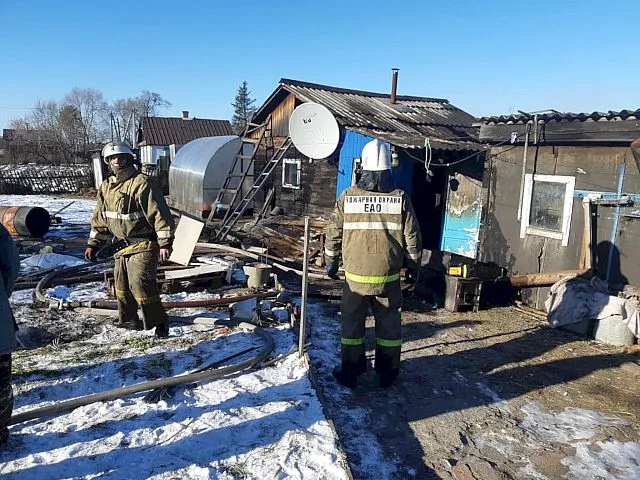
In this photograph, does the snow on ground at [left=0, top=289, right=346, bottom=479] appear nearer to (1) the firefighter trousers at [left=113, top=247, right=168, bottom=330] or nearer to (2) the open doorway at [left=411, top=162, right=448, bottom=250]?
(1) the firefighter trousers at [left=113, top=247, right=168, bottom=330]

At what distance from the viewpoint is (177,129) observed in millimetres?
35656

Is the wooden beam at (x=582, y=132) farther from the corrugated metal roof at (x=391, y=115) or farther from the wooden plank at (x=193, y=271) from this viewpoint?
the wooden plank at (x=193, y=271)

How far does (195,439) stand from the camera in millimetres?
→ 3178

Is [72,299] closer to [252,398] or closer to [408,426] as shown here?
[252,398]

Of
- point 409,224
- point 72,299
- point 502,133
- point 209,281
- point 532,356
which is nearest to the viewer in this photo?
point 409,224

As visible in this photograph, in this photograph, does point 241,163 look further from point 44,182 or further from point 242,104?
point 242,104

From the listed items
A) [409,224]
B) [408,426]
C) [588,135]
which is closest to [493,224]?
[588,135]

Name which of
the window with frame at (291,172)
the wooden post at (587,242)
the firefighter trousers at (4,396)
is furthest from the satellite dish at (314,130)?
the firefighter trousers at (4,396)

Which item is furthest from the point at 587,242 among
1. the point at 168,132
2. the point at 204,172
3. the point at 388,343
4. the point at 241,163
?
the point at 168,132

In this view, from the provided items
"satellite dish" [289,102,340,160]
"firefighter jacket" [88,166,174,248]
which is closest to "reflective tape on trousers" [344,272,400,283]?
"firefighter jacket" [88,166,174,248]

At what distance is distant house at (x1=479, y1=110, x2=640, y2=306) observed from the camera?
6.32 metres

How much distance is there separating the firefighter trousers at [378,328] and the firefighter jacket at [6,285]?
8.41 ft

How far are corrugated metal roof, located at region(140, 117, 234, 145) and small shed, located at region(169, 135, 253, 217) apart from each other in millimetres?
16364

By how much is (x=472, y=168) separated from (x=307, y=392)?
7.24m
